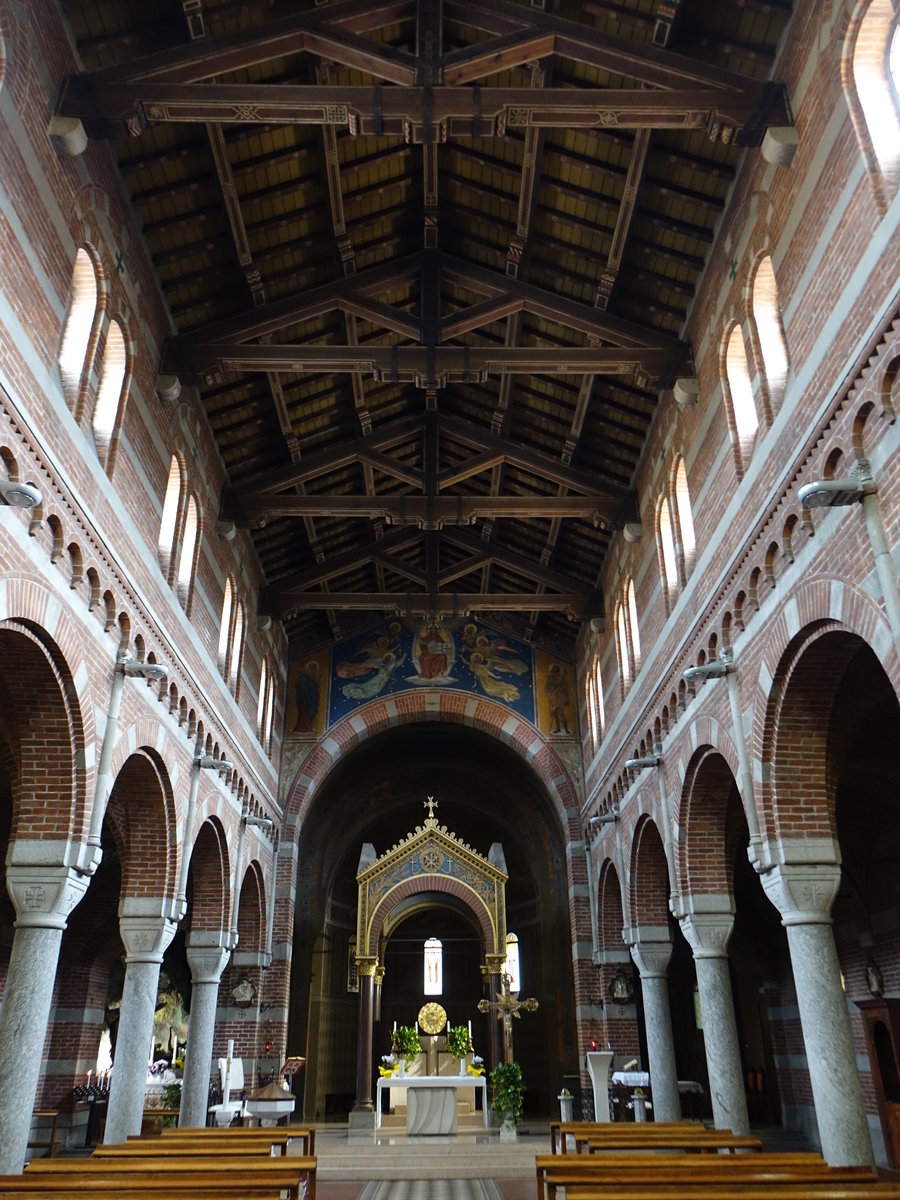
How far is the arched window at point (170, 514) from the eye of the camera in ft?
47.5

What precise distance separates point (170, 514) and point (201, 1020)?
28.7 ft

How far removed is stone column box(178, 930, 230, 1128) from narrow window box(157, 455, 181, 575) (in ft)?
23.6

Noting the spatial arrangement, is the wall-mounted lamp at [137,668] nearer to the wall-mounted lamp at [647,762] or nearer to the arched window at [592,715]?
the wall-mounted lamp at [647,762]

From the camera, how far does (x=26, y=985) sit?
9859mm

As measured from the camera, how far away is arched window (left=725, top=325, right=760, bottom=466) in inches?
469

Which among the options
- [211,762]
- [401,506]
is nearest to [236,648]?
[211,762]

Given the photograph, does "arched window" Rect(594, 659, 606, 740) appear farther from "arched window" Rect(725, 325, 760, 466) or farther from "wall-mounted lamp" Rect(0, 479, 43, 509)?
"wall-mounted lamp" Rect(0, 479, 43, 509)

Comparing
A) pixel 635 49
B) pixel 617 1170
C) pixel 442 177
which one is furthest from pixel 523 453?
pixel 617 1170

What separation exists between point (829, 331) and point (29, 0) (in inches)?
323

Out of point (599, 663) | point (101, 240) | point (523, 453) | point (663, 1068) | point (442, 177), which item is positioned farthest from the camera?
point (599, 663)

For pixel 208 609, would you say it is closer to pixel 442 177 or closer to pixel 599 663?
pixel 442 177

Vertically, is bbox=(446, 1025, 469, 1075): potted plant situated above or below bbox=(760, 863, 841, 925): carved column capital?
below

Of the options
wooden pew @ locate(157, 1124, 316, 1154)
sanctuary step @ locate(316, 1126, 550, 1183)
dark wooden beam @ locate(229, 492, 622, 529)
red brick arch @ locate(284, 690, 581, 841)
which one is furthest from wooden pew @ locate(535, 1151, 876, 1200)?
red brick arch @ locate(284, 690, 581, 841)

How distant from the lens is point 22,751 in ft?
34.6
